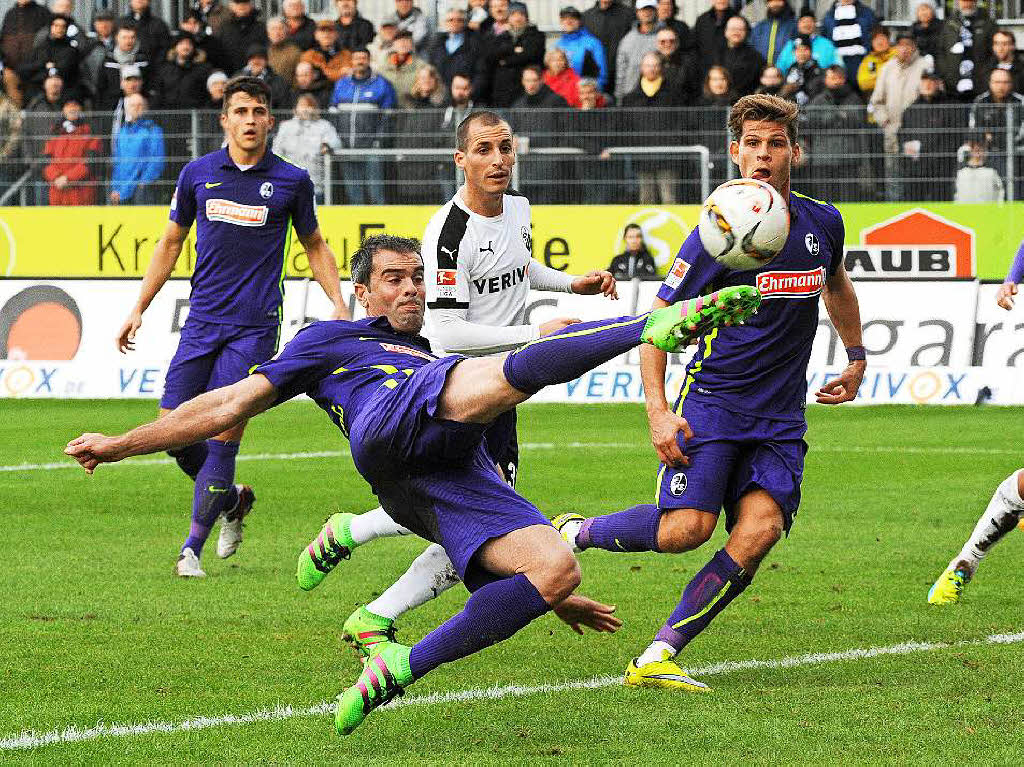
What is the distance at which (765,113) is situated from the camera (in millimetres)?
6430

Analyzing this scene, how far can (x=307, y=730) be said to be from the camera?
5.63m

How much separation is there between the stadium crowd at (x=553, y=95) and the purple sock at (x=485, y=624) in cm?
1538

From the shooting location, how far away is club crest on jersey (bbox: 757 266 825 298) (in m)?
6.58

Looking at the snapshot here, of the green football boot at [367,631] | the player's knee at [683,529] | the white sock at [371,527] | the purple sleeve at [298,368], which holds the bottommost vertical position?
the green football boot at [367,631]

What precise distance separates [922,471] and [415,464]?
8473 mm

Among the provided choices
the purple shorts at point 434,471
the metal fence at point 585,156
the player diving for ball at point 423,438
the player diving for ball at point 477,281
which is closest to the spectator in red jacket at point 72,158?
the metal fence at point 585,156

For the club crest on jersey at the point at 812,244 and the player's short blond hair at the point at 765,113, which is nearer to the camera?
the player's short blond hair at the point at 765,113

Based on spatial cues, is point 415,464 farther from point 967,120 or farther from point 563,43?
point 563,43

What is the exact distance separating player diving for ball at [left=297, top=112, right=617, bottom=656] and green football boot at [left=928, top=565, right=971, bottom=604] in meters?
2.08

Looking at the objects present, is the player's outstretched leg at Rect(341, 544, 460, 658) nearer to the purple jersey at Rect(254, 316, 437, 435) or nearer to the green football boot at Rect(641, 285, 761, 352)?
the purple jersey at Rect(254, 316, 437, 435)

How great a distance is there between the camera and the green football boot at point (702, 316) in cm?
458

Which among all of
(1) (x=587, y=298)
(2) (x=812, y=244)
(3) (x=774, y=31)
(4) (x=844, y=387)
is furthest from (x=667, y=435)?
(3) (x=774, y=31)

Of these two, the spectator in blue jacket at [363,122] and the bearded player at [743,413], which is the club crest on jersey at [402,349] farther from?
the spectator in blue jacket at [363,122]

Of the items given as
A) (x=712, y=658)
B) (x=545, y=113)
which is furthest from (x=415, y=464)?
(x=545, y=113)
